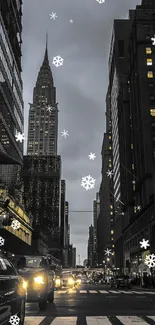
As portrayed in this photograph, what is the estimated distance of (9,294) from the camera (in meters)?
5.31

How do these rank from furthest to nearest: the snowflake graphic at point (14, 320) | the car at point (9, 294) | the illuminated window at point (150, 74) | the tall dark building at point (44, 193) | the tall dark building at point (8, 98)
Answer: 1. the tall dark building at point (44, 193)
2. the illuminated window at point (150, 74)
3. the tall dark building at point (8, 98)
4. the snowflake graphic at point (14, 320)
5. the car at point (9, 294)

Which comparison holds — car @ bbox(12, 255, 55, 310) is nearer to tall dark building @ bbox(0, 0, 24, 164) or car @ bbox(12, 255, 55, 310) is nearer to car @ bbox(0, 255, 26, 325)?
car @ bbox(0, 255, 26, 325)

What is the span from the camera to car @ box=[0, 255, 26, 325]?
195 inches

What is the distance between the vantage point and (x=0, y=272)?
209 inches

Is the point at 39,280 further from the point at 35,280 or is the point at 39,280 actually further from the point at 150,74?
the point at 150,74

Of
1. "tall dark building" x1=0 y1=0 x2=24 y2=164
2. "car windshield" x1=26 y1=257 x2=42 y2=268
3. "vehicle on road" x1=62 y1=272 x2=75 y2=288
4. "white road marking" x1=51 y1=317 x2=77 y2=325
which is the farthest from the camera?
"tall dark building" x1=0 y1=0 x2=24 y2=164

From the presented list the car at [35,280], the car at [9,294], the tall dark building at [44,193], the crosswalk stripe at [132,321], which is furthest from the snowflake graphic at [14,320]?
the tall dark building at [44,193]

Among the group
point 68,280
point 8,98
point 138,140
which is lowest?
point 68,280

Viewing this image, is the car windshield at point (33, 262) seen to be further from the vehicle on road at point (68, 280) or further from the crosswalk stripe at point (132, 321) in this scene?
the vehicle on road at point (68, 280)

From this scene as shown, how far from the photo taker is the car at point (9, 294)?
495 centimetres

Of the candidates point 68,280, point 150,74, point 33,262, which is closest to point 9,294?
point 33,262

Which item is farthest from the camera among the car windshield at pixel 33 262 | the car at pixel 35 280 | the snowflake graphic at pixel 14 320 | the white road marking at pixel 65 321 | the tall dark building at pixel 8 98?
the tall dark building at pixel 8 98

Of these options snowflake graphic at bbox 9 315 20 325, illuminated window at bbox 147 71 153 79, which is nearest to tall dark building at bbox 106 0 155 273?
illuminated window at bbox 147 71 153 79

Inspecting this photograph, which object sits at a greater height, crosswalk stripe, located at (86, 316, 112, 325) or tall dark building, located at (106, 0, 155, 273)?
tall dark building, located at (106, 0, 155, 273)
